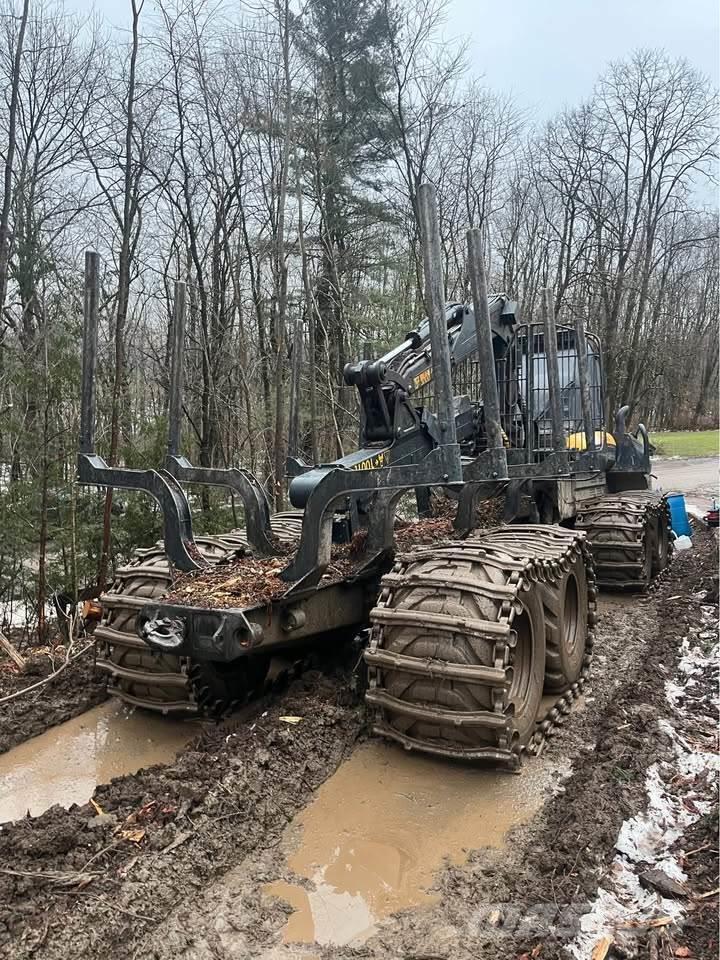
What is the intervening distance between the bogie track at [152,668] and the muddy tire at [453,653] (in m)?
1.16

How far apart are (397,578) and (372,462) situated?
1.02 meters

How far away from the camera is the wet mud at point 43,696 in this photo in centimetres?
477

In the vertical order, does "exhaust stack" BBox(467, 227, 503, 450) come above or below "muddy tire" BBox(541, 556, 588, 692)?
above

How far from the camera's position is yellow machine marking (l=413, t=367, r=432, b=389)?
5297mm

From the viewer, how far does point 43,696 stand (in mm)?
5324

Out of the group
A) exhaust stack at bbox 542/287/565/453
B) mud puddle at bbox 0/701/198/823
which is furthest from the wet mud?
exhaust stack at bbox 542/287/565/453

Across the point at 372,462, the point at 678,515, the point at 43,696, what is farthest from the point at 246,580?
the point at 678,515

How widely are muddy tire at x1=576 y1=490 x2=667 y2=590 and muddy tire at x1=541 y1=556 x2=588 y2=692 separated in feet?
8.19

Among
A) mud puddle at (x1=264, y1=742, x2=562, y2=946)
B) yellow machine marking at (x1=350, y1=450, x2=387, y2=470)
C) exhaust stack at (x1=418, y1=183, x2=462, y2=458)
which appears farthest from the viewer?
yellow machine marking at (x1=350, y1=450, x2=387, y2=470)

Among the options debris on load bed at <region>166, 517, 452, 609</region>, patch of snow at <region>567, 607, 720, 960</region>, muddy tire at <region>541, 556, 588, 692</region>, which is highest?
debris on load bed at <region>166, 517, 452, 609</region>

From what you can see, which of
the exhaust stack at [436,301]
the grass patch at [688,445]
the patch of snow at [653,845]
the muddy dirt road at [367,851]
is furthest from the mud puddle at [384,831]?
the grass patch at [688,445]

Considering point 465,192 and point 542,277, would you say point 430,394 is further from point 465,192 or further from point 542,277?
point 542,277

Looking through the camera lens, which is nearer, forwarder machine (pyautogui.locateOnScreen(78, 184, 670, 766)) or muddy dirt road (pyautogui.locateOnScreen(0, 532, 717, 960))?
muddy dirt road (pyautogui.locateOnScreen(0, 532, 717, 960))

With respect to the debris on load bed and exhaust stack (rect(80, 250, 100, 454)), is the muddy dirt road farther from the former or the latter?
exhaust stack (rect(80, 250, 100, 454))
